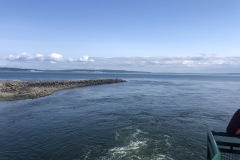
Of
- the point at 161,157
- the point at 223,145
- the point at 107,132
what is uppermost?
the point at 223,145

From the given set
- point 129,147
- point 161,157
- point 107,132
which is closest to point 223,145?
point 161,157

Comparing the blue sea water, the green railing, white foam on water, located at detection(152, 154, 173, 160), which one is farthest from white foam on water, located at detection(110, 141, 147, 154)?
the green railing

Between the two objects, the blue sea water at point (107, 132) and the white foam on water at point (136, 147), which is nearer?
the white foam on water at point (136, 147)

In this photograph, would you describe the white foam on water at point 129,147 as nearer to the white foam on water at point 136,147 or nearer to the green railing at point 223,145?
the white foam on water at point 136,147

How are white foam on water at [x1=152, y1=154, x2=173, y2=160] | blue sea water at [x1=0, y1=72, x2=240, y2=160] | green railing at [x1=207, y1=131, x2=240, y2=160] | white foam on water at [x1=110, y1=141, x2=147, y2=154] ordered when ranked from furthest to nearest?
white foam on water at [x1=110, y1=141, x2=147, y2=154] → blue sea water at [x1=0, y1=72, x2=240, y2=160] → white foam on water at [x1=152, y1=154, x2=173, y2=160] → green railing at [x1=207, y1=131, x2=240, y2=160]

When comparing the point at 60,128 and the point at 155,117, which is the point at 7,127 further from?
A: the point at 155,117

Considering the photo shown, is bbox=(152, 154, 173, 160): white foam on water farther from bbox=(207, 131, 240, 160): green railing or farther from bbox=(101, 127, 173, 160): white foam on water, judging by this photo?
bbox=(207, 131, 240, 160): green railing

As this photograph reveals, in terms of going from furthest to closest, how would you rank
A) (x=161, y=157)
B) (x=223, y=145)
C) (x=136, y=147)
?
(x=136, y=147)
(x=161, y=157)
(x=223, y=145)

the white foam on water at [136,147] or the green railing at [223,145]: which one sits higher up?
the green railing at [223,145]

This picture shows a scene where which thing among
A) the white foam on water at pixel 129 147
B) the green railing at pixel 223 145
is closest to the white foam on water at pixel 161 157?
the white foam on water at pixel 129 147

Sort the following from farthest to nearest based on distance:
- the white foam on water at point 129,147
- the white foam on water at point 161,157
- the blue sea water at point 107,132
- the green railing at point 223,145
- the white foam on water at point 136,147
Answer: the white foam on water at point 129,147 < the blue sea water at point 107,132 < the white foam on water at point 136,147 < the white foam on water at point 161,157 < the green railing at point 223,145

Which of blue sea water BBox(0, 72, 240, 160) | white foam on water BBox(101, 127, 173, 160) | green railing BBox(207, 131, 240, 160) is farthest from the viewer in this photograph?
blue sea water BBox(0, 72, 240, 160)

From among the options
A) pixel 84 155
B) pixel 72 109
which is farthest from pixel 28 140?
pixel 72 109

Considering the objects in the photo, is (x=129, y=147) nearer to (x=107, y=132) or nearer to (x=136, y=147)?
(x=136, y=147)
